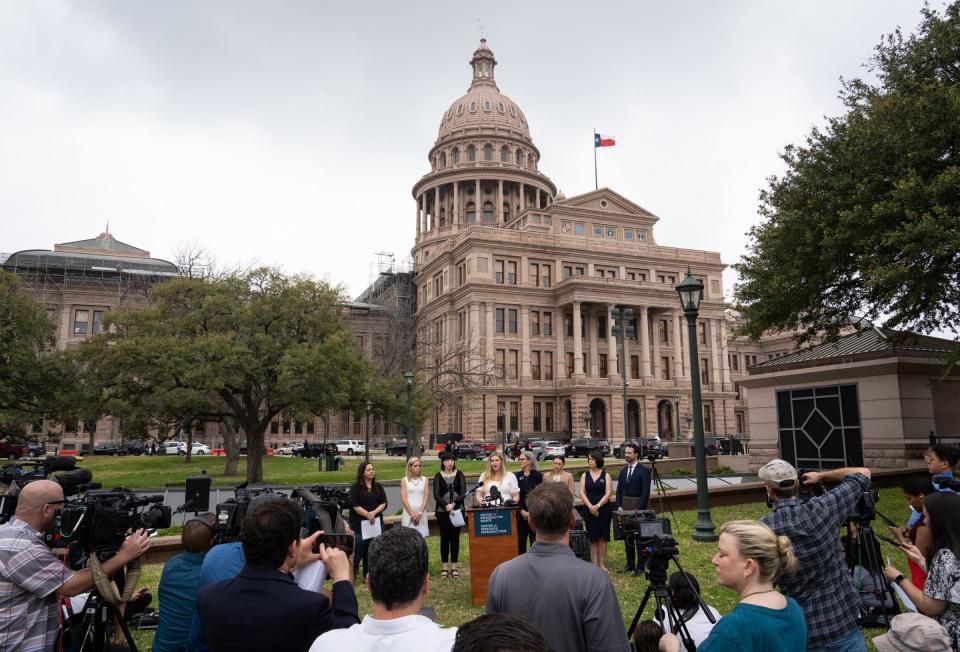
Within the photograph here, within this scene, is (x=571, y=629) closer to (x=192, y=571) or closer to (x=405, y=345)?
(x=192, y=571)

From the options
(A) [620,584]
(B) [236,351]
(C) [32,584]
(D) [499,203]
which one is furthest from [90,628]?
(D) [499,203]

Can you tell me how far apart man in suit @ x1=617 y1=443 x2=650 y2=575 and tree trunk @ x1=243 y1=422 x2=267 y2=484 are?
19980mm

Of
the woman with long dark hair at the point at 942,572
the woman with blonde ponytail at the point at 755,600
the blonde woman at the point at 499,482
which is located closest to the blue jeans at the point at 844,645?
the woman with long dark hair at the point at 942,572

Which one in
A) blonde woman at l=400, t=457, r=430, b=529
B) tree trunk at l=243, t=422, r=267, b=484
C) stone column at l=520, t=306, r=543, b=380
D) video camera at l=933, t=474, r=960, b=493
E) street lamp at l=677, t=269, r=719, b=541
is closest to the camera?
video camera at l=933, t=474, r=960, b=493

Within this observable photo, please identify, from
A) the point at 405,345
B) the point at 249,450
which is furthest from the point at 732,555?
the point at 405,345

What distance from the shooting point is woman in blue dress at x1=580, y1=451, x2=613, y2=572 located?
31.0 ft

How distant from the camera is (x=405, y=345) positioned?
171 feet

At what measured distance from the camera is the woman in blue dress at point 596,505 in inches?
372

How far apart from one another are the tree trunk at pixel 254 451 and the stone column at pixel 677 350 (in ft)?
166

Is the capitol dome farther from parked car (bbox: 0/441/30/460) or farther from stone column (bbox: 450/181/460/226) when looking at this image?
parked car (bbox: 0/441/30/460)

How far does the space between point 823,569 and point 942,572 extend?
751 millimetres

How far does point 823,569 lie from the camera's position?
13.6 ft

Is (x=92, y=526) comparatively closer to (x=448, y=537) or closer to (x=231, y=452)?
(x=448, y=537)

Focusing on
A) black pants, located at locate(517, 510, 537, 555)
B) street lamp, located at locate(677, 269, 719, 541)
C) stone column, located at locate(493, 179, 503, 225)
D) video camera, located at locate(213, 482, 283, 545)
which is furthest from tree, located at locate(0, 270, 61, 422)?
stone column, located at locate(493, 179, 503, 225)
